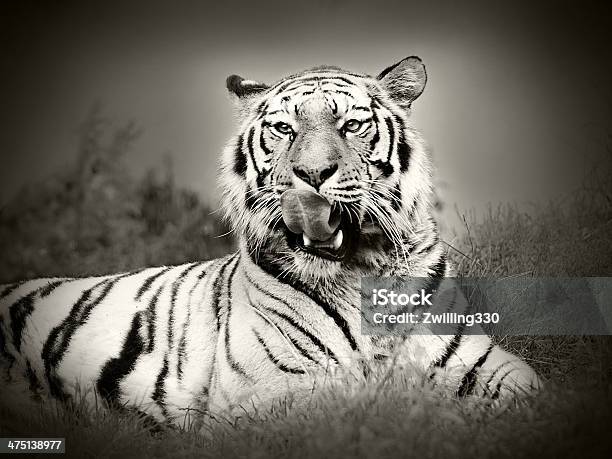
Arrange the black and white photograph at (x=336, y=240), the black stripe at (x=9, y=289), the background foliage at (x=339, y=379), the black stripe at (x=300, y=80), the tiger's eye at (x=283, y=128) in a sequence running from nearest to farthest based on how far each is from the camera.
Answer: the background foliage at (x=339, y=379) < the black and white photograph at (x=336, y=240) < the tiger's eye at (x=283, y=128) < the black stripe at (x=300, y=80) < the black stripe at (x=9, y=289)

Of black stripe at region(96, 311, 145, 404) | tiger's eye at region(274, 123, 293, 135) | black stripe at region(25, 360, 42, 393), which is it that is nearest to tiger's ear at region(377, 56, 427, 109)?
tiger's eye at region(274, 123, 293, 135)

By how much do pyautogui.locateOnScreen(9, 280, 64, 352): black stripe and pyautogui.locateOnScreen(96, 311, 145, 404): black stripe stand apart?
38 cm

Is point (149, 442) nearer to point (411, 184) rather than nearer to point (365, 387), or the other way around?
Result: point (365, 387)

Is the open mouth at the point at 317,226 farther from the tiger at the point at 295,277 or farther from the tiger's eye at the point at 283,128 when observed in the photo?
the tiger's eye at the point at 283,128

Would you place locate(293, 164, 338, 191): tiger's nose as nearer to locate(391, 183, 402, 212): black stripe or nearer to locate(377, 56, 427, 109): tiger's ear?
locate(391, 183, 402, 212): black stripe

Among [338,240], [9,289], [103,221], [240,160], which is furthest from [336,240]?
[103,221]

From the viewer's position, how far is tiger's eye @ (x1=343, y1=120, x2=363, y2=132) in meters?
2.05

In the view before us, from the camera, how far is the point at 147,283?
8.15 ft

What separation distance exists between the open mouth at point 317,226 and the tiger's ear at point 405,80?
0.45m

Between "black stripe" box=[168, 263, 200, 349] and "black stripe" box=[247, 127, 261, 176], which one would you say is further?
"black stripe" box=[168, 263, 200, 349]

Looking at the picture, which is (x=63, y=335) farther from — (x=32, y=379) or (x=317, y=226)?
(x=317, y=226)

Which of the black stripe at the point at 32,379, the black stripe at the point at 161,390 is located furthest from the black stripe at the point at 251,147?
the black stripe at the point at 32,379

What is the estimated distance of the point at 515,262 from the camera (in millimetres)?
2641

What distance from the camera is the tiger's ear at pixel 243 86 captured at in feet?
7.46
